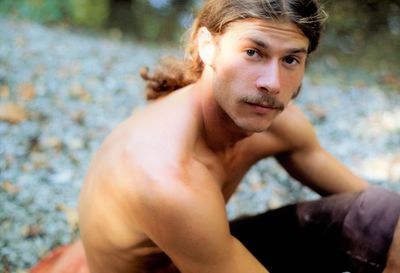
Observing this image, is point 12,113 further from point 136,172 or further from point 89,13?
point 89,13

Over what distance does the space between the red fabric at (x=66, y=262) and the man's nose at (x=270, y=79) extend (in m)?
1.13

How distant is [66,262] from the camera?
2133 millimetres

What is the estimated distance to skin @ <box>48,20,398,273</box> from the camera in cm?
133

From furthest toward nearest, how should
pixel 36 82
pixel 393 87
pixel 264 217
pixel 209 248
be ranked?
1. pixel 393 87
2. pixel 36 82
3. pixel 264 217
4. pixel 209 248

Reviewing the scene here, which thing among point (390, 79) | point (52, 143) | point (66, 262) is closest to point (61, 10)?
point (52, 143)

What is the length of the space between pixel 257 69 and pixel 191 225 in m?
0.54

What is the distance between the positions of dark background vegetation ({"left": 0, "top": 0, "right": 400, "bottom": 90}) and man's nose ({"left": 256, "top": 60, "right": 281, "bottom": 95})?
18.2ft

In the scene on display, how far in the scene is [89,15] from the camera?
8.51 m

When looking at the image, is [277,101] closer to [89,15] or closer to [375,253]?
[375,253]

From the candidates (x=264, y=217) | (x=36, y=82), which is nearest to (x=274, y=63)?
(x=264, y=217)

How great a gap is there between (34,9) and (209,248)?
779cm

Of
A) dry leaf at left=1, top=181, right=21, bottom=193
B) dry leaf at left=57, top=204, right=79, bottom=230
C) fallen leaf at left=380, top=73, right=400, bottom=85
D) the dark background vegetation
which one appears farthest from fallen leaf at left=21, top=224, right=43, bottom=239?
the dark background vegetation

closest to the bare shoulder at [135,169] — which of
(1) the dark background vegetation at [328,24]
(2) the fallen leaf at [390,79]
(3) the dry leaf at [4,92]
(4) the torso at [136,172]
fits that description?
(4) the torso at [136,172]

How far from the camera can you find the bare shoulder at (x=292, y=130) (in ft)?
6.35
